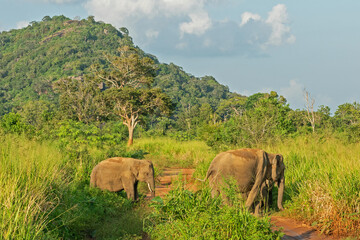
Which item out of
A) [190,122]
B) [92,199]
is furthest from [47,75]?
[92,199]

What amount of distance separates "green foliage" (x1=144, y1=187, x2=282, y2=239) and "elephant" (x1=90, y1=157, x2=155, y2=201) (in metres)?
3.29

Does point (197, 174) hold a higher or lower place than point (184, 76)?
lower

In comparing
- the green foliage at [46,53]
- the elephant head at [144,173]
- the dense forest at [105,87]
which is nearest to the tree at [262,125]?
the dense forest at [105,87]

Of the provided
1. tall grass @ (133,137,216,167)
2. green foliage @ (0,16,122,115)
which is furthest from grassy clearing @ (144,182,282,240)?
green foliage @ (0,16,122,115)

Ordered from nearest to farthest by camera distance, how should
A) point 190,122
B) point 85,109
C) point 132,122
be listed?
point 132,122, point 85,109, point 190,122

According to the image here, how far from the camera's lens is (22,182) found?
18.2 ft

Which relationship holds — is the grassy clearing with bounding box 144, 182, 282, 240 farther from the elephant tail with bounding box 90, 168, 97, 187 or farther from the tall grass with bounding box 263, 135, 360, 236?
the elephant tail with bounding box 90, 168, 97, 187

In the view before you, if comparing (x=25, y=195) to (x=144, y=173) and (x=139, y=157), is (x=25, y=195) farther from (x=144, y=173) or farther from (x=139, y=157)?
(x=139, y=157)

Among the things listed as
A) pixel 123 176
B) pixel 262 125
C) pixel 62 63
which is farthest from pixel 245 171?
pixel 62 63

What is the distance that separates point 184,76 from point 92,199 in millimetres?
101036

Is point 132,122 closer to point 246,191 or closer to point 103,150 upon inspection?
point 103,150

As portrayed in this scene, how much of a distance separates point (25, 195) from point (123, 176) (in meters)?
4.17

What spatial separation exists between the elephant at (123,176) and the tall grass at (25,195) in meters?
2.50

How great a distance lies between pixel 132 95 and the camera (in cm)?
3469
